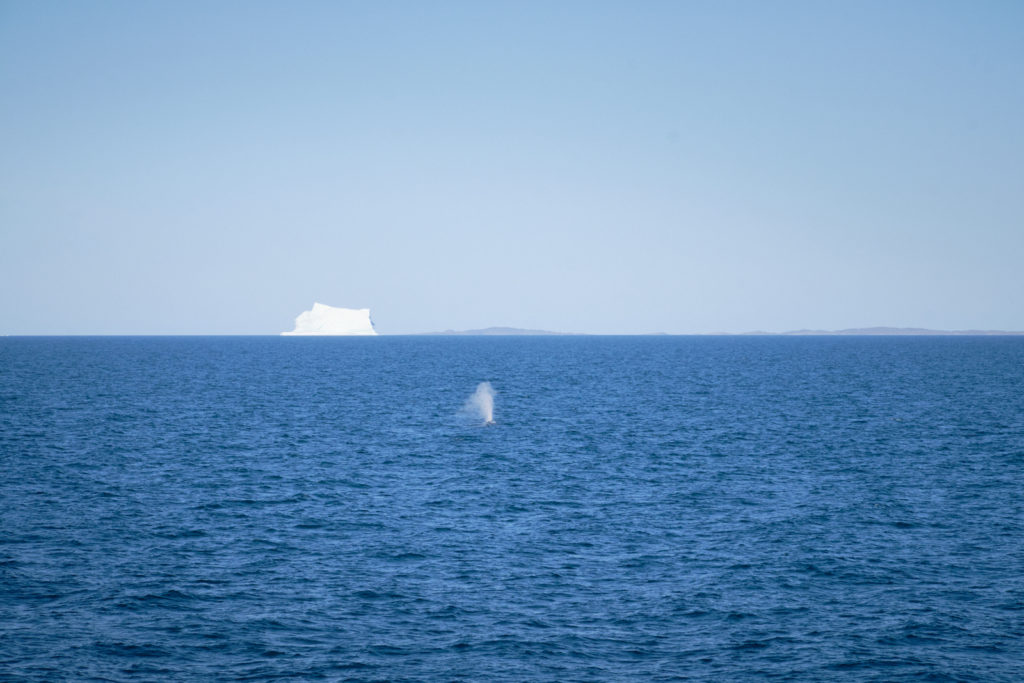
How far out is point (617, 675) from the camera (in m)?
23.1

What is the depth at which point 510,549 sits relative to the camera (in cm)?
3528

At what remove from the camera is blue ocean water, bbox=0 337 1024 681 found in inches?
961

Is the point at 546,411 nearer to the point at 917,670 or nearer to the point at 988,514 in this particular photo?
the point at 988,514

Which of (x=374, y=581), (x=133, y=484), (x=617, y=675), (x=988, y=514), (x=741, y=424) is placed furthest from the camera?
(x=741, y=424)

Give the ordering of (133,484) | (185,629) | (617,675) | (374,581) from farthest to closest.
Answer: (133,484) → (374,581) → (185,629) → (617,675)

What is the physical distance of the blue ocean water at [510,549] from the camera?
80.1ft

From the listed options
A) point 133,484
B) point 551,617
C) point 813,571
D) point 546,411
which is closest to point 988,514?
point 813,571

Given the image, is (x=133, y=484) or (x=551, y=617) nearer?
(x=551, y=617)

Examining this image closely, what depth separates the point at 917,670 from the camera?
2338cm

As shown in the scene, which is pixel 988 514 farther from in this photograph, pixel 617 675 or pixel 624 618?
pixel 617 675

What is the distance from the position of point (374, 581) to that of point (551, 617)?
24.2 ft

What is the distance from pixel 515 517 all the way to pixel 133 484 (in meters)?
22.4

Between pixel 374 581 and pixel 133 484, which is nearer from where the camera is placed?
pixel 374 581

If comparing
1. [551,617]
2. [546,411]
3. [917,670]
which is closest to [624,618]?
[551,617]
